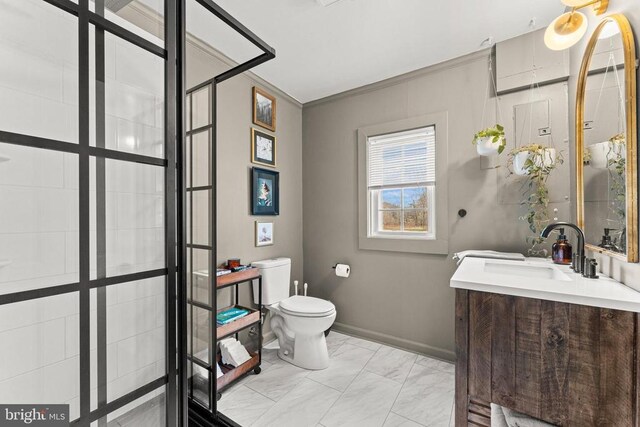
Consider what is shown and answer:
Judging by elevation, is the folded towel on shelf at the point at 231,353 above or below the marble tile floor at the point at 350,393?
above

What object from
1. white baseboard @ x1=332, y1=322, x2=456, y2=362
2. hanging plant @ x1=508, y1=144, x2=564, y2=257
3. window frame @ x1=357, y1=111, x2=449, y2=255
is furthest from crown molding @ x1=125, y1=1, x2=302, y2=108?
white baseboard @ x1=332, y1=322, x2=456, y2=362

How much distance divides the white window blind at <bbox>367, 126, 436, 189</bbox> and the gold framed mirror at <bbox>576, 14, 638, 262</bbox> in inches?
37.7

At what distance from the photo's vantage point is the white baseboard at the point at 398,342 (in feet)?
7.17

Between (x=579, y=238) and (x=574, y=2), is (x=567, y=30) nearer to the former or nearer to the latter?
(x=574, y=2)

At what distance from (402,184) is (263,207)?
1.30 meters

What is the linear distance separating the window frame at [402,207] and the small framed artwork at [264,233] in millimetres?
861

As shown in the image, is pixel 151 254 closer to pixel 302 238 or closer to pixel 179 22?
pixel 179 22

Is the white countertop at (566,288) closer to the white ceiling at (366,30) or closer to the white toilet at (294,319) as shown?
the white toilet at (294,319)

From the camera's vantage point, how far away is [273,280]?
2316mm

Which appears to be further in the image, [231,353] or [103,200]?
[231,353]

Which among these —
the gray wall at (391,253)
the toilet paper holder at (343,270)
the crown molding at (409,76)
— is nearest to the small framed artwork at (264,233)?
the gray wall at (391,253)

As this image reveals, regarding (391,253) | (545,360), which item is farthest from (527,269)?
(391,253)

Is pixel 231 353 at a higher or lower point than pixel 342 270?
lower

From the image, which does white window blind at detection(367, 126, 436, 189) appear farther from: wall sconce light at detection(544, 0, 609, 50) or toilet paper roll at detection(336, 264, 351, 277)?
wall sconce light at detection(544, 0, 609, 50)
